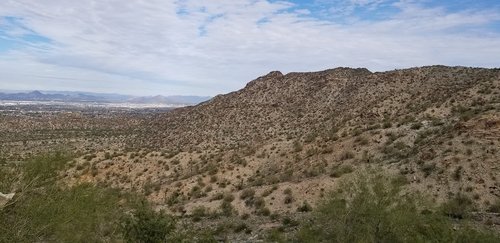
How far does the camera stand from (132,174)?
40.6 meters

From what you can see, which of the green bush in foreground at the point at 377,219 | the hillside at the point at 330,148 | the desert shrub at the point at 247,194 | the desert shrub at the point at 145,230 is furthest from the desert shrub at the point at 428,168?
the desert shrub at the point at 145,230

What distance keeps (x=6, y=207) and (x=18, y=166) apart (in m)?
3.36

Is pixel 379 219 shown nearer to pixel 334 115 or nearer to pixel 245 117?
pixel 334 115

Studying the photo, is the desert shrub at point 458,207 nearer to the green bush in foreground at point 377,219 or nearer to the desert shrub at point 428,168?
the green bush in foreground at point 377,219

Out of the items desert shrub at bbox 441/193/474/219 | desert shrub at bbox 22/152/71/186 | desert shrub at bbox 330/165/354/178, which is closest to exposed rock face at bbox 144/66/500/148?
desert shrub at bbox 330/165/354/178

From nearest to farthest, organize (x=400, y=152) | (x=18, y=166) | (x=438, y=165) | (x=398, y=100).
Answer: (x=18, y=166) < (x=438, y=165) < (x=400, y=152) < (x=398, y=100)

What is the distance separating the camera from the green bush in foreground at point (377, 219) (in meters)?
16.0

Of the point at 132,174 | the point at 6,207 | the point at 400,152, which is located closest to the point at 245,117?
the point at 132,174

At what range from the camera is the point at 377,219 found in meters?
17.4

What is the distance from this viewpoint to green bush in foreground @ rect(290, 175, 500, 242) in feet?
52.5

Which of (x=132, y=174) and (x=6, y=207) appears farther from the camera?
(x=132, y=174)

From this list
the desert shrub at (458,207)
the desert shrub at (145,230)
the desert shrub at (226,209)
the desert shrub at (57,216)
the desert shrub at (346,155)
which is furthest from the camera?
the desert shrub at (346,155)

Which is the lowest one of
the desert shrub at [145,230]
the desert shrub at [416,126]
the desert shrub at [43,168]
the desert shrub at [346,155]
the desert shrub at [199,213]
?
the desert shrub at [199,213]

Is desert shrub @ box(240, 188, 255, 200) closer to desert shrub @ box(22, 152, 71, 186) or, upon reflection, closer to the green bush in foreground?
the green bush in foreground
